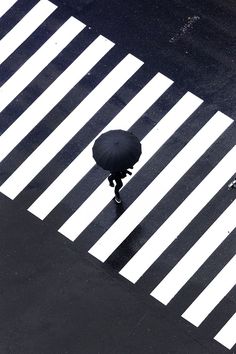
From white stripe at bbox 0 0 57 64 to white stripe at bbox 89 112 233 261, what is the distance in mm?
5781

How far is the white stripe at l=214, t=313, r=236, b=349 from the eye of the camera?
23.9 metres

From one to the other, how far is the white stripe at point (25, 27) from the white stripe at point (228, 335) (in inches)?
388

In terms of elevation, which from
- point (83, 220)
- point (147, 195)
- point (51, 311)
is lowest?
point (51, 311)

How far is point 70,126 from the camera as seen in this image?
26.9m

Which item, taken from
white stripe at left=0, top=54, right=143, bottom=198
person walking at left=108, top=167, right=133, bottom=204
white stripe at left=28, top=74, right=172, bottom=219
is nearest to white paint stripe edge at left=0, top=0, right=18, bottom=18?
white stripe at left=0, top=54, right=143, bottom=198

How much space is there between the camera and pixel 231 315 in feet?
79.4

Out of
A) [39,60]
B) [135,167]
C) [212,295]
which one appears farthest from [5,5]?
[212,295]

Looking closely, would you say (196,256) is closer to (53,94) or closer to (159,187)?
(159,187)

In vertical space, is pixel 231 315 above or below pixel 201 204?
below

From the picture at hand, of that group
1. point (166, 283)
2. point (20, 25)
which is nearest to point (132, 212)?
point (166, 283)

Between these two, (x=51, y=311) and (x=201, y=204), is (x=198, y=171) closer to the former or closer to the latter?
(x=201, y=204)

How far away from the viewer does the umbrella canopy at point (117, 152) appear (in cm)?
2364

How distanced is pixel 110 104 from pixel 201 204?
3871 millimetres

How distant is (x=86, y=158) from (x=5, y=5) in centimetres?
570
